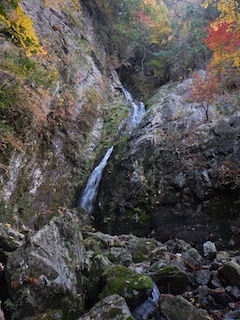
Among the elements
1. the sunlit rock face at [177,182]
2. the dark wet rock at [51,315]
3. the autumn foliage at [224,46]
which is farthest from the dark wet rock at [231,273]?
the autumn foliage at [224,46]

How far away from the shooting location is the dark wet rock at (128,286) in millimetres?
4031

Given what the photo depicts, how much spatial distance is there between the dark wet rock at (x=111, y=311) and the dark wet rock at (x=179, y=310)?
2.59 ft

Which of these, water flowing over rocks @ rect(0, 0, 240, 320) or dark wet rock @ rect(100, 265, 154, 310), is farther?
dark wet rock @ rect(100, 265, 154, 310)

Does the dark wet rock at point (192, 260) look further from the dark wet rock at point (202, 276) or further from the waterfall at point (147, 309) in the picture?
the waterfall at point (147, 309)

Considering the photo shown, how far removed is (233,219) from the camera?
7.57m

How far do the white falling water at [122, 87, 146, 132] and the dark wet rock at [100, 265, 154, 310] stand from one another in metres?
10.3

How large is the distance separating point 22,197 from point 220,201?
6.63 meters

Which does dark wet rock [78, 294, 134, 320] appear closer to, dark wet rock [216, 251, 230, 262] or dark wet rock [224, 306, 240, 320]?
dark wet rock [224, 306, 240, 320]

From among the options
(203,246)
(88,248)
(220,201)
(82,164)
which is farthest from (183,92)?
(88,248)

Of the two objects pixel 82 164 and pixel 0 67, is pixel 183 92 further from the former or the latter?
pixel 0 67

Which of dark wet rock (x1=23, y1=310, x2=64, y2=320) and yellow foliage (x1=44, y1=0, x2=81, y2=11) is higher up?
yellow foliage (x1=44, y1=0, x2=81, y2=11)

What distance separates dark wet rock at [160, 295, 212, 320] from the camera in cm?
376

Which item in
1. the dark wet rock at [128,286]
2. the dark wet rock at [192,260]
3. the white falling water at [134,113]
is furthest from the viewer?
the white falling water at [134,113]

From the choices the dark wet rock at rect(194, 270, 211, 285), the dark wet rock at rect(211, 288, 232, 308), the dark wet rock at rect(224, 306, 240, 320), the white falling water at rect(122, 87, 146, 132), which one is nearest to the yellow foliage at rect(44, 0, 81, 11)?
the white falling water at rect(122, 87, 146, 132)
